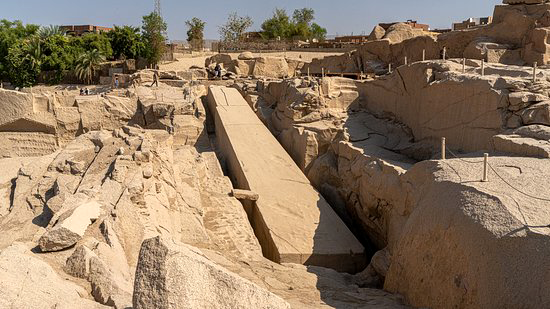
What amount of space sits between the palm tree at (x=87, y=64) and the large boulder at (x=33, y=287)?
2403 cm

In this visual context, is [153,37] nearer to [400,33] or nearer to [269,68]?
→ [269,68]

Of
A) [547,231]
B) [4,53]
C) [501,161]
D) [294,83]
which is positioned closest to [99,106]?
[294,83]

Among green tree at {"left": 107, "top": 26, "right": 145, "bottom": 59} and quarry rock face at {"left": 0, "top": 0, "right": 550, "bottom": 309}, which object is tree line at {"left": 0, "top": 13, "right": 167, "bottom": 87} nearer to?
green tree at {"left": 107, "top": 26, "right": 145, "bottom": 59}

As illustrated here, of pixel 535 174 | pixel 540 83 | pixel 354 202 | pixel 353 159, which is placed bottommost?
pixel 354 202

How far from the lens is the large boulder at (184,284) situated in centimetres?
267

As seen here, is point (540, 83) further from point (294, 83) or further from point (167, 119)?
point (167, 119)

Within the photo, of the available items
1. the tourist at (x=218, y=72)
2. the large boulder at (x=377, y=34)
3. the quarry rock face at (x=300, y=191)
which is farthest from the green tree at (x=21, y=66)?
the large boulder at (x=377, y=34)

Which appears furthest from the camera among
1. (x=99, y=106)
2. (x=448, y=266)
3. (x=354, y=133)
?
(x=99, y=106)

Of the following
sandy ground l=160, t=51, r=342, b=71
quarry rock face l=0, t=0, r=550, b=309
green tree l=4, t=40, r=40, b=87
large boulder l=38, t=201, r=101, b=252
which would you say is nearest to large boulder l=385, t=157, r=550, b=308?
quarry rock face l=0, t=0, r=550, b=309

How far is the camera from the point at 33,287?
10.5 ft

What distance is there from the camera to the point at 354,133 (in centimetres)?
1037

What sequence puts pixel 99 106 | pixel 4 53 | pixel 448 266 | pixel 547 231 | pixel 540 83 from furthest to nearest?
1. pixel 4 53
2. pixel 99 106
3. pixel 540 83
4. pixel 448 266
5. pixel 547 231

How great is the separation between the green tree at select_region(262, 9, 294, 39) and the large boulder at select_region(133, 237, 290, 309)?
37.4 metres

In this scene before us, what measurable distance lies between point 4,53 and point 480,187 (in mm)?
28168
